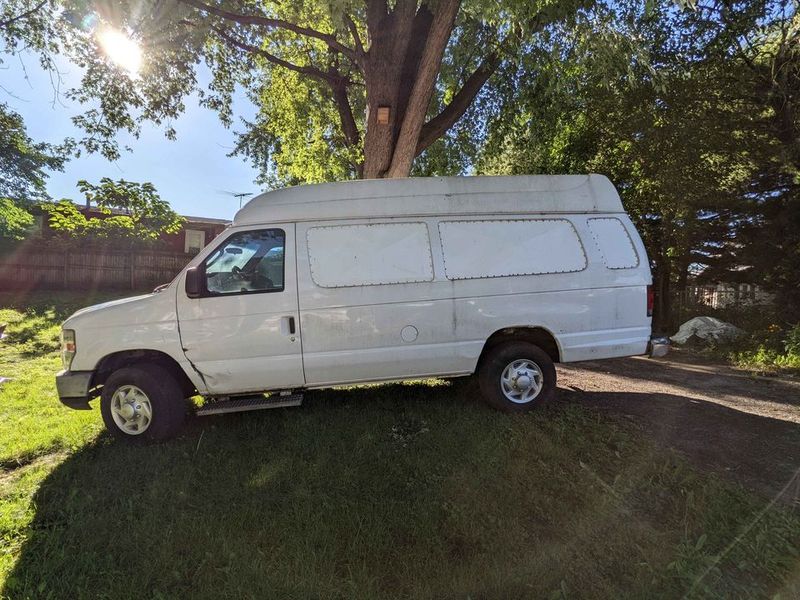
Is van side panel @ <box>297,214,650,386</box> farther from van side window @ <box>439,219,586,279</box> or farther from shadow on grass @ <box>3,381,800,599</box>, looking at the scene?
shadow on grass @ <box>3,381,800,599</box>

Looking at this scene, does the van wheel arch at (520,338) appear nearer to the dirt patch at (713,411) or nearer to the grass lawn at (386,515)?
the grass lawn at (386,515)

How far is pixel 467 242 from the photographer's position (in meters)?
4.63

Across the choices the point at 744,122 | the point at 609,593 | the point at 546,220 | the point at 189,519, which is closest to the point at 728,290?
the point at 744,122

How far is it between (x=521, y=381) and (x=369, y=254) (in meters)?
2.03

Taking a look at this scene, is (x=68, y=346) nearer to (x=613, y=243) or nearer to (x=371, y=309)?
(x=371, y=309)

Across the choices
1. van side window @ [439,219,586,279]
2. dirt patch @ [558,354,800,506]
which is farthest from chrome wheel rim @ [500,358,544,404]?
van side window @ [439,219,586,279]

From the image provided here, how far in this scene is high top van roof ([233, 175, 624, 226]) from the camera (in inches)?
179

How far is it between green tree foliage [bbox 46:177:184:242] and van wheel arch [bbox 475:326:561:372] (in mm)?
15159

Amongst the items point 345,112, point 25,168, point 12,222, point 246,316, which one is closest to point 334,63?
point 345,112

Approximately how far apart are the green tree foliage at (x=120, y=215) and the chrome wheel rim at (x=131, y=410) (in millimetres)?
13745

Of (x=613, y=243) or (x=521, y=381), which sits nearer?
(x=521, y=381)

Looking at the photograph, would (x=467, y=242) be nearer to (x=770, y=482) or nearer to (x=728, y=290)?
(x=770, y=482)

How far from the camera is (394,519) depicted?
118 inches

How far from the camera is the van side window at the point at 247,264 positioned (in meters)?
4.37
